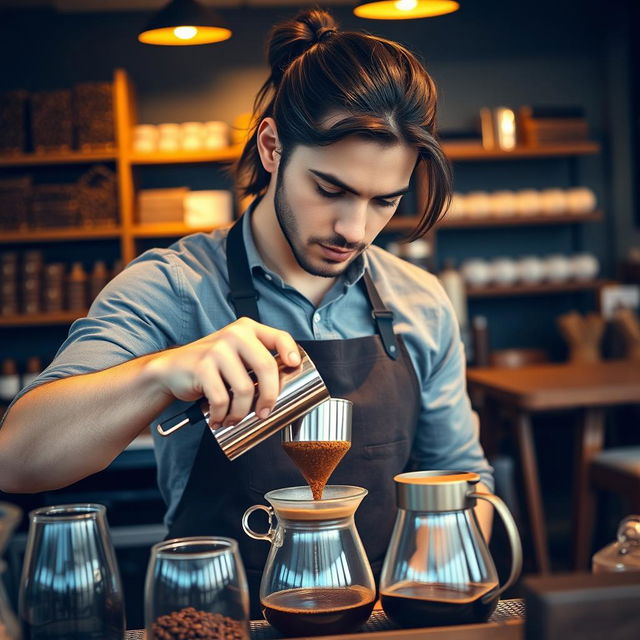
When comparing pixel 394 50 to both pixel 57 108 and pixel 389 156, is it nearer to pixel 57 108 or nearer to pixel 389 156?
pixel 389 156

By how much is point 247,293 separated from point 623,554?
83 centimetres

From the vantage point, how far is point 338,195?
1.53 metres

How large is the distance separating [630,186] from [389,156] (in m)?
4.51

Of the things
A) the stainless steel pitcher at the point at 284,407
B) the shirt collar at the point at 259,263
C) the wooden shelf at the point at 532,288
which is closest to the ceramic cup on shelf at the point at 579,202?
the wooden shelf at the point at 532,288

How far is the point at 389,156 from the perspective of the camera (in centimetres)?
153

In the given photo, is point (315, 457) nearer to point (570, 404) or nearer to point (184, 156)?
point (570, 404)

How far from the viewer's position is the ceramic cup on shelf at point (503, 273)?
5293 millimetres

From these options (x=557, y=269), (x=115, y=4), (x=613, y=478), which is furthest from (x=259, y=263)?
(x=115, y=4)

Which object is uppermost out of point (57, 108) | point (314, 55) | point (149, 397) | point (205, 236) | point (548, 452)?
point (57, 108)

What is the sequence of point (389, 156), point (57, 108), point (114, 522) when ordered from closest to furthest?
point (389, 156), point (114, 522), point (57, 108)

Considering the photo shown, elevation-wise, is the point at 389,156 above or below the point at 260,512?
above

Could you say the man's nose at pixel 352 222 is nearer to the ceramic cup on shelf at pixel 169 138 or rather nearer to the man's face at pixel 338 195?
the man's face at pixel 338 195

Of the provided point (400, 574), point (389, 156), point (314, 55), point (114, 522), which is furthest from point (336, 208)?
point (114, 522)

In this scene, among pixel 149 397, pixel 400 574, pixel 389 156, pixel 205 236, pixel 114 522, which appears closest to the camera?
pixel 400 574
